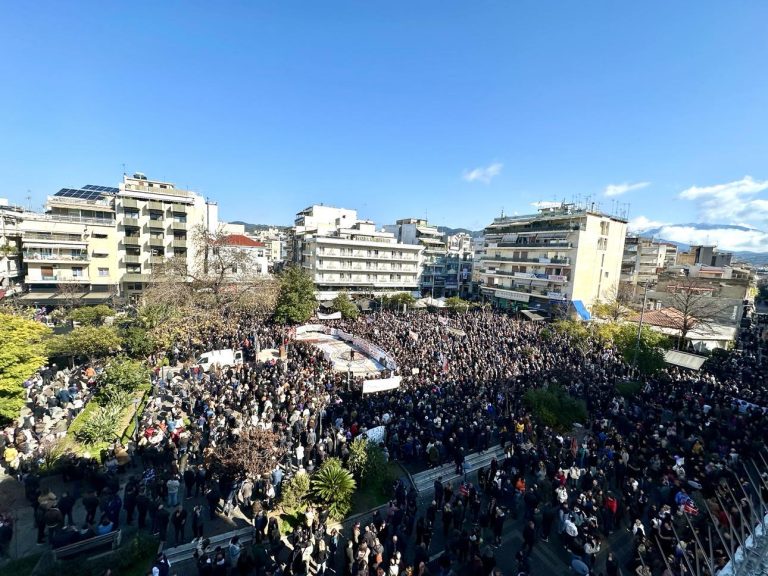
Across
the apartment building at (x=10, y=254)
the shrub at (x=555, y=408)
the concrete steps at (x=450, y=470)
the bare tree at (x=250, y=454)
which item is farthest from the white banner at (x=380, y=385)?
the apartment building at (x=10, y=254)

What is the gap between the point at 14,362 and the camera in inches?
551

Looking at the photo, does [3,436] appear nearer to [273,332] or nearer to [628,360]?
[273,332]

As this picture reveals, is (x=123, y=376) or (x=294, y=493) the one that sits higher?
(x=123, y=376)

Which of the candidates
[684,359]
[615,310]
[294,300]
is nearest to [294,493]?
[294,300]

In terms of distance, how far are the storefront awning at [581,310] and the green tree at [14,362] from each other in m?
41.4

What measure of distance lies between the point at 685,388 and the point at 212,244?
33.6 metres

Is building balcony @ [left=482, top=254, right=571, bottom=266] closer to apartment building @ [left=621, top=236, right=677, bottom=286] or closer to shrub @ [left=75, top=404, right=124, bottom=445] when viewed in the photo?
apartment building @ [left=621, top=236, right=677, bottom=286]

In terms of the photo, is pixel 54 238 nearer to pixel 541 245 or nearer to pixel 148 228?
pixel 148 228

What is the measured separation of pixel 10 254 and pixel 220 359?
28696mm

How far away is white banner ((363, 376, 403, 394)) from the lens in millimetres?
17438

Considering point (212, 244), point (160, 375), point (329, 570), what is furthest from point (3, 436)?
point (212, 244)

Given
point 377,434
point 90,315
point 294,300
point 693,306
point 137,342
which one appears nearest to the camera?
point 377,434

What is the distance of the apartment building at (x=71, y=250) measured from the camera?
34312 mm

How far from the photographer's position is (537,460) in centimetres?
1240
